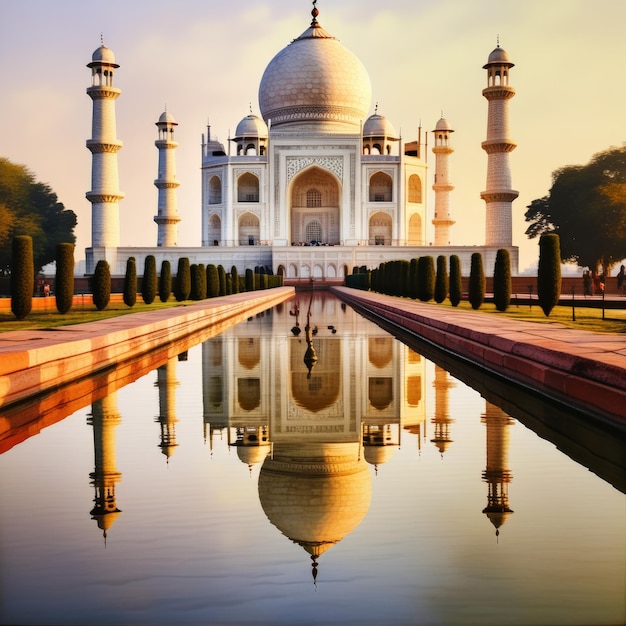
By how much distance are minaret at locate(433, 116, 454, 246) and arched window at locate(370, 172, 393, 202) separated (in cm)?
251

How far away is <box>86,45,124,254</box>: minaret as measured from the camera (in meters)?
35.7

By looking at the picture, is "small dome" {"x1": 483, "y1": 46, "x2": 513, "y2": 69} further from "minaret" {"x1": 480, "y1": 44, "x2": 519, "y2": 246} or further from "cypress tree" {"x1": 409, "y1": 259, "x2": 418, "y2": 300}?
"cypress tree" {"x1": 409, "y1": 259, "x2": 418, "y2": 300}

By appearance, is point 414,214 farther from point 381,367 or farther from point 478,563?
point 478,563

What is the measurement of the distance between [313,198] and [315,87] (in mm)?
5653

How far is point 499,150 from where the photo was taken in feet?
117

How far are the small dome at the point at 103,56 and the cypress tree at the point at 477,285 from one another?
25.8 metres

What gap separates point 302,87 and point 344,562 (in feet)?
138

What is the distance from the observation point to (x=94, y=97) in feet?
117

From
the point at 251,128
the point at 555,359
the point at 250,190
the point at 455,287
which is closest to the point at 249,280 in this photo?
the point at 455,287

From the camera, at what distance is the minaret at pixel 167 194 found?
1609 inches

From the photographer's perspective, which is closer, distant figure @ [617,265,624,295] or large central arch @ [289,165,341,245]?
distant figure @ [617,265,624,295]

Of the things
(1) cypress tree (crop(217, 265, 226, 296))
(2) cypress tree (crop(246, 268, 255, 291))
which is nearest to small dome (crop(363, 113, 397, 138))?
(2) cypress tree (crop(246, 268, 255, 291))

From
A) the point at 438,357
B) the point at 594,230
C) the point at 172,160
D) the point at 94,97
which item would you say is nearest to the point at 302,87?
the point at 172,160

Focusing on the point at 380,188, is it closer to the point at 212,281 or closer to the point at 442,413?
the point at 212,281
